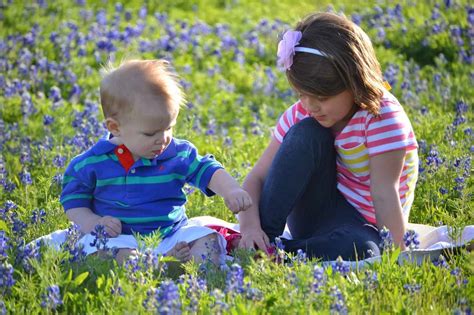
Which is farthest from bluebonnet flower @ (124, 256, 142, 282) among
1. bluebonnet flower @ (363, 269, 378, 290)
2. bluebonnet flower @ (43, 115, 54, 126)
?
bluebonnet flower @ (43, 115, 54, 126)

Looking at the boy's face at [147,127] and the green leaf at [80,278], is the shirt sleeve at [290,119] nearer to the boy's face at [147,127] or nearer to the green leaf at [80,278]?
the boy's face at [147,127]

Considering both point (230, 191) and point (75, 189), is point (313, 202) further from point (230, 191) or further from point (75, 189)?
point (75, 189)

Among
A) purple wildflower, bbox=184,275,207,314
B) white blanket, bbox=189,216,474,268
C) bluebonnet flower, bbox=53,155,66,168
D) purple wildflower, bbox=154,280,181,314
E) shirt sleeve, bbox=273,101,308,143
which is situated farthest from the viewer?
bluebonnet flower, bbox=53,155,66,168

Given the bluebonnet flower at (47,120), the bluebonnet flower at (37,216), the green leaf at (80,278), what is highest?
the green leaf at (80,278)

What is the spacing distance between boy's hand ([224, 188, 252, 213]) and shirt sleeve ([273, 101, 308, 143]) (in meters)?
0.63

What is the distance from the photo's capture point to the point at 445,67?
7898mm

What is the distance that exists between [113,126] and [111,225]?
1.64ft

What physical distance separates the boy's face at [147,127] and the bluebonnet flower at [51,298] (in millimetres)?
1021

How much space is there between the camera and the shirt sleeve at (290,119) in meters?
4.54

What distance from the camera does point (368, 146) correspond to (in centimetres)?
415

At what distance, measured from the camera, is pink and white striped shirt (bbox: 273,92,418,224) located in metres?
4.11

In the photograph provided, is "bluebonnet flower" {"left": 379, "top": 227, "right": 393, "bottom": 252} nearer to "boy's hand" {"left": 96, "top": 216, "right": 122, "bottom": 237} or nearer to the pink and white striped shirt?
the pink and white striped shirt

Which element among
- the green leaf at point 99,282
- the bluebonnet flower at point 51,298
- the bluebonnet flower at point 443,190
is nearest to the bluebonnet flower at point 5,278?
the bluebonnet flower at point 51,298

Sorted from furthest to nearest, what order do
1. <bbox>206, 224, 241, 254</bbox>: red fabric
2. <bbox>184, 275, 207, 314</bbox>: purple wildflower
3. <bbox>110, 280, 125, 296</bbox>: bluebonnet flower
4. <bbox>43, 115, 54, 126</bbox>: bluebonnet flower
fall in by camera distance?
1. <bbox>43, 115, 54, 126</bbox>: bluebonnet flower
2. <bbox>206, 224, 241, 254</bbox>: red fabric
3. <bbox>110, 280, 125, 296</bbox>: bluebonnet flower
4. <bbox>184, 275, 207, 314</bbox>: purple wildflower
